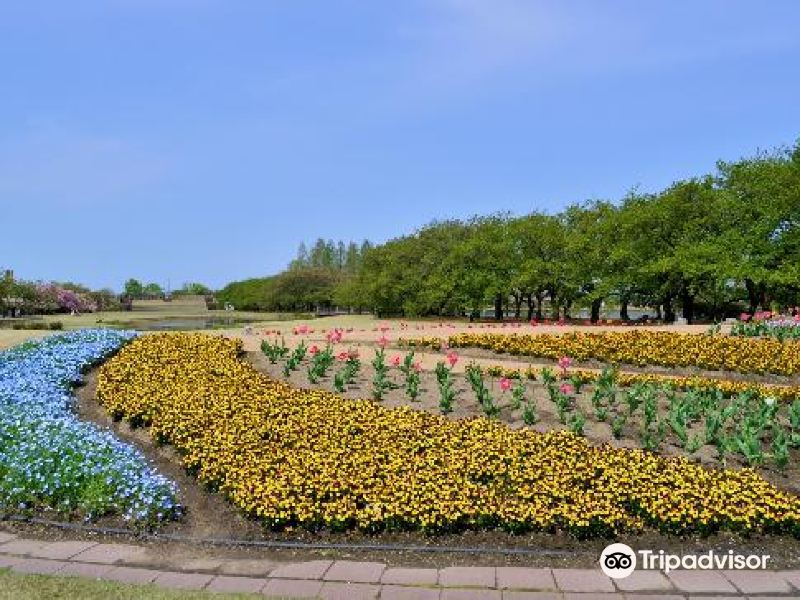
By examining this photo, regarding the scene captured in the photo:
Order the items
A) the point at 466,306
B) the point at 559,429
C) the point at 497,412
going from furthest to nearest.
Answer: the point at 466,306
the point at 497,412
the point at 559,429

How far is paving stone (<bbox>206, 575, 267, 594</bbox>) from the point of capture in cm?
443

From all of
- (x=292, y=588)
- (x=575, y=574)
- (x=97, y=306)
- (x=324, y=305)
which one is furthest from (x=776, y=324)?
(x=97, y=306)

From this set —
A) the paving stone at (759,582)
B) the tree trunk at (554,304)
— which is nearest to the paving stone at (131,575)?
the paving stone at (759,582)

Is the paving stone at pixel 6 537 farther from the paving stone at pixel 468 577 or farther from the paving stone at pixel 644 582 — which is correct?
the paving stone at pixel 644 582

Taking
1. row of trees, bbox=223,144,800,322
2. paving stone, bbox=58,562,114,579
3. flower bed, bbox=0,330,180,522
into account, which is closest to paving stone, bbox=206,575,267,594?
paving stone, bbox=58,562,114,579

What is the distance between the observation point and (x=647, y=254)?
3100 centimetres

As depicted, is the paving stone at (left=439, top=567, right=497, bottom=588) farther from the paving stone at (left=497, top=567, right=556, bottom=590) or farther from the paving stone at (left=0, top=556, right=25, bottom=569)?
the paving stone at (left=0, top=556, right=25, bottom=569)

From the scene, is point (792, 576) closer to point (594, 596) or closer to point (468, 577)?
point (594, 596)

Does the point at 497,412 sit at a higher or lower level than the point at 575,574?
higher

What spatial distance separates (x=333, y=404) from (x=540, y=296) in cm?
2847

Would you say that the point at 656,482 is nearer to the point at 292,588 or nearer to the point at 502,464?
the point at 502,464

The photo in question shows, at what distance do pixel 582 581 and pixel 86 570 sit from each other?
3581mm

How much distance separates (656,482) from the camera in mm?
5789

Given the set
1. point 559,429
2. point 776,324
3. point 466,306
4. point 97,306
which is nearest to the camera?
point 559,429
